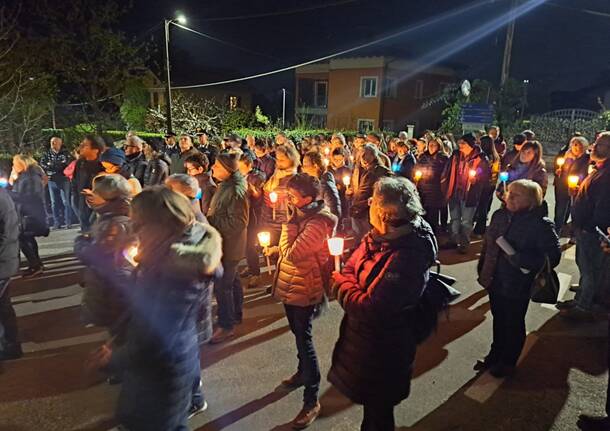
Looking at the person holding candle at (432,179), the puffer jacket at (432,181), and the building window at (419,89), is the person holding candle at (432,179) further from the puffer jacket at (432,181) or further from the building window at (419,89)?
the building window at (419,89)

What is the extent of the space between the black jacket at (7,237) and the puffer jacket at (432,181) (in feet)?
19.6

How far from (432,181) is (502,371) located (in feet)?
13.7

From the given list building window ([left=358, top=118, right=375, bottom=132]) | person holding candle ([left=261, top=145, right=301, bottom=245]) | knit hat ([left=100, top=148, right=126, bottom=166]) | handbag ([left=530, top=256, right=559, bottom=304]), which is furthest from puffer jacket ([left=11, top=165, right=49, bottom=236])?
building window ([left=358, top=118, right=375, bottom=132])

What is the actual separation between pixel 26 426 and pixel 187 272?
2.28 m

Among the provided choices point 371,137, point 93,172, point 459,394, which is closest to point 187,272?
point 459,394

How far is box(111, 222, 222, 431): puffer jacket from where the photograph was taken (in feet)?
7.13

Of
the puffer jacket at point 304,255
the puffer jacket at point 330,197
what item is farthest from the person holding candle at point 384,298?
the puffer jacket at point 330,197

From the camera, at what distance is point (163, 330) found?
86.4 inches

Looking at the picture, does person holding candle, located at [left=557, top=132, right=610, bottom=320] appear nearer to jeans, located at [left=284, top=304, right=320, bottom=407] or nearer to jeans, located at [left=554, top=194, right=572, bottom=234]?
jeans, located at [left=284, top=304, right=320, bottom=407]

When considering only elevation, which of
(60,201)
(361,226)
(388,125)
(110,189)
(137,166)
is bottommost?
(60,201)

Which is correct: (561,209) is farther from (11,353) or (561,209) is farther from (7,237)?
(11,353)

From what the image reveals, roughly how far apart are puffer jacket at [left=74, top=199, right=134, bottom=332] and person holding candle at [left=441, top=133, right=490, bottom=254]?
19.1ft

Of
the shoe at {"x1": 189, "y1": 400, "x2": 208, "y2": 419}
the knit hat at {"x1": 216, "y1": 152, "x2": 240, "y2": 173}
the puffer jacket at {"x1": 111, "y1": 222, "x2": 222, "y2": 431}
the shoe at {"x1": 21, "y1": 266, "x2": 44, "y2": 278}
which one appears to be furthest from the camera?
the shoe at {"x1": 21, "y1": 266, "x2": 44, "y2": 278}

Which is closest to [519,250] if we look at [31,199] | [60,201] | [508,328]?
[508,328]
